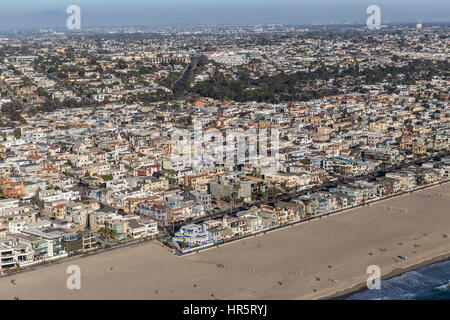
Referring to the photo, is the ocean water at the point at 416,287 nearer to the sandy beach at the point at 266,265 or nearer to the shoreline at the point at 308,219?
the sandy beach at the point at 266,265

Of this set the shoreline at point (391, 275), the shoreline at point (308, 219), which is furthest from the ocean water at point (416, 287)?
the shoreline at point (308, 219)

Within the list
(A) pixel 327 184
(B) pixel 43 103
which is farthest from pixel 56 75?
(A) pixel 327 184

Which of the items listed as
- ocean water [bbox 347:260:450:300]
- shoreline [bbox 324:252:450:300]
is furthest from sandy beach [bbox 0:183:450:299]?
ocean water [bbox 347:260:450:300]

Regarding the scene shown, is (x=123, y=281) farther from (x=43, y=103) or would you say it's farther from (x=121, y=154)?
(x=43, y=103)

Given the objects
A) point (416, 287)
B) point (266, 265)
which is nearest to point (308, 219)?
point (266, 265)
